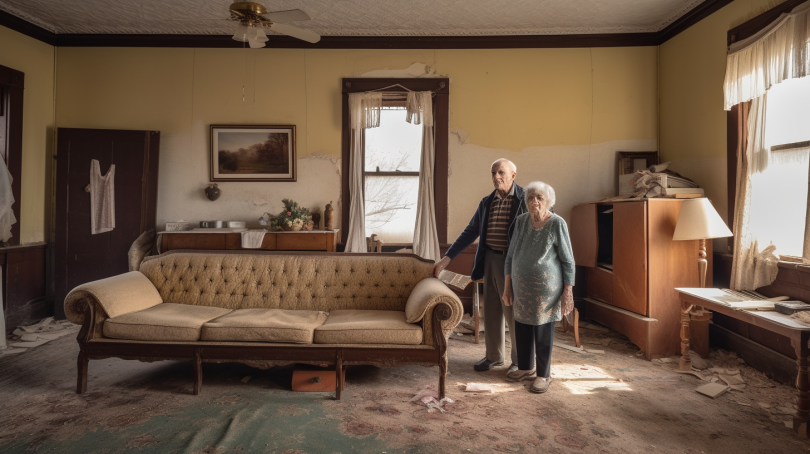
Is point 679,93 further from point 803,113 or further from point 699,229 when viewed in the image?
point 699,229

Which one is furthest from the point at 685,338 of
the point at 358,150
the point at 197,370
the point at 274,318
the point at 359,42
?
the point at 359,42

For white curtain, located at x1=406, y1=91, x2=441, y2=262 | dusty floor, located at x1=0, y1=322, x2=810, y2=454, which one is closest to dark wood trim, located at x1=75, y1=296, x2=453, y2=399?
dusty floor, located at x1=0, y1=322, x2=810, y2=454

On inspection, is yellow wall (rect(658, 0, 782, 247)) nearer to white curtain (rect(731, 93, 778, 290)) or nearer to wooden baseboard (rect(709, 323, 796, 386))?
white curtain (rect(731, 93, 778, 290))

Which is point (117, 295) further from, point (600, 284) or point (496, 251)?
point (600, 284)

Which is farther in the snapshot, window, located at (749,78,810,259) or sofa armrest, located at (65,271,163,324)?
window, located at (749,78,810,259)

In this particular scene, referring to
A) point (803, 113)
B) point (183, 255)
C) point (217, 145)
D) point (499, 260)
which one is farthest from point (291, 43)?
point (803, 113)

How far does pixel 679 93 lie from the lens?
5305 mm

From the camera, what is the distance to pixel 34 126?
5598 mm

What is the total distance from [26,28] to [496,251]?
594 cm

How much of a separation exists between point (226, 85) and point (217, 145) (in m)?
0.77

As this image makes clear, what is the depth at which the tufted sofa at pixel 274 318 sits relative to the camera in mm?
3230

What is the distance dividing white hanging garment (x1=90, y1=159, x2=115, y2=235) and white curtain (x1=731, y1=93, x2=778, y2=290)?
6612 mm

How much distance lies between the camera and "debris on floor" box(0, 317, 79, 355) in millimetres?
4443

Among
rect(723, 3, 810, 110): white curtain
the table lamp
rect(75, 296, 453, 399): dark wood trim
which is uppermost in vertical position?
rect(723, 3, 810, 110): white curtain
